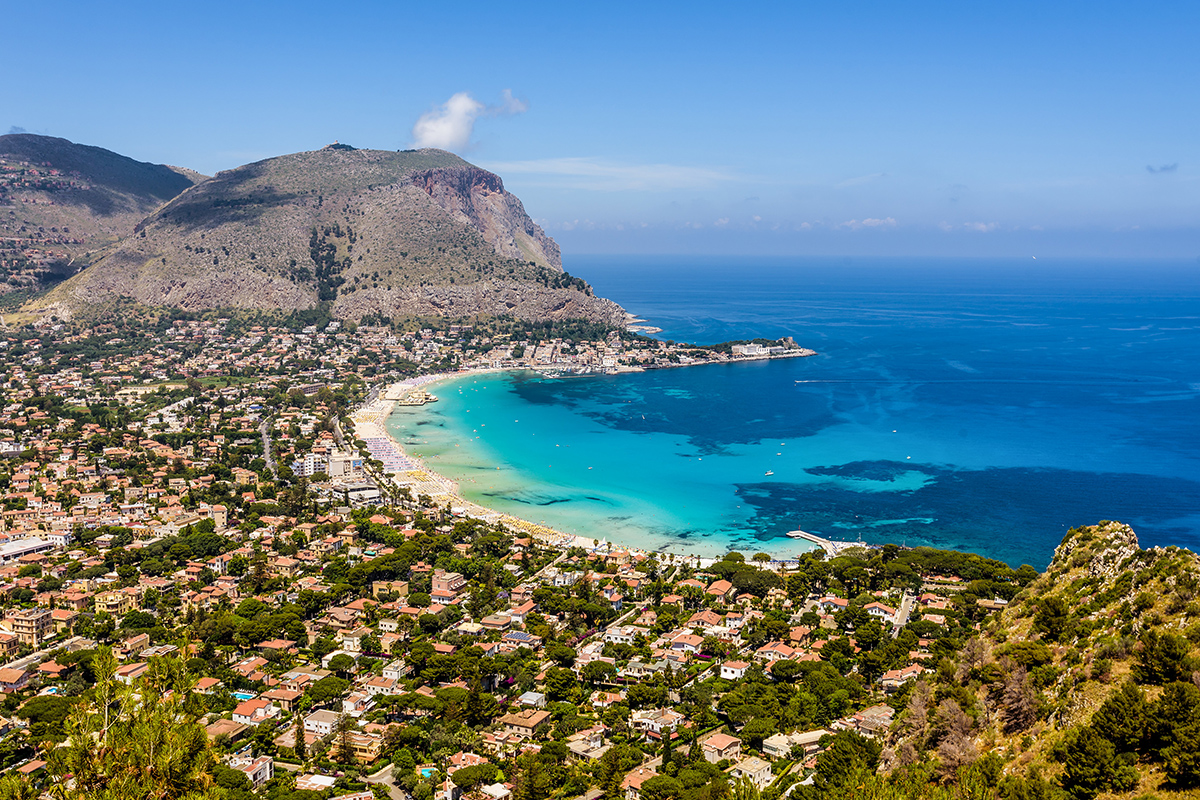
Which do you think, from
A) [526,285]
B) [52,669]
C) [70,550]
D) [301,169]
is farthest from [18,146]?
[52,669]

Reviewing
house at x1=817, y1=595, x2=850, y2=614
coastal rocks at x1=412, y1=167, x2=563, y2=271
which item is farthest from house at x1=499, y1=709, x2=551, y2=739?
coastal rocks at x1=412, y1=167, x2=563, y2=271

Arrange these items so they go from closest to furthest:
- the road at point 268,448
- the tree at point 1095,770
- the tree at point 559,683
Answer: the tree at point 1095,770 → the tree at point 559,683 → the road at point 268,448

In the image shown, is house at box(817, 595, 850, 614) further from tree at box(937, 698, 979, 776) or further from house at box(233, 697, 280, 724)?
house at box(233, 697, 280, 724)

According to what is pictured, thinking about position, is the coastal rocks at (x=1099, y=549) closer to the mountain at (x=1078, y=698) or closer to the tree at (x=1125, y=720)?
the mountain at (x=1078, y=698)

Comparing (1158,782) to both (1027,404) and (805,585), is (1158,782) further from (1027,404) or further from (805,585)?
(1027,404)

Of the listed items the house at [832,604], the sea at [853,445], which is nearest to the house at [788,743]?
the house at [832,604]

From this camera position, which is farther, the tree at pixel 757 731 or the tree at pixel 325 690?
the tree at pixel 325 690

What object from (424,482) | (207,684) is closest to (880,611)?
(207,684)
